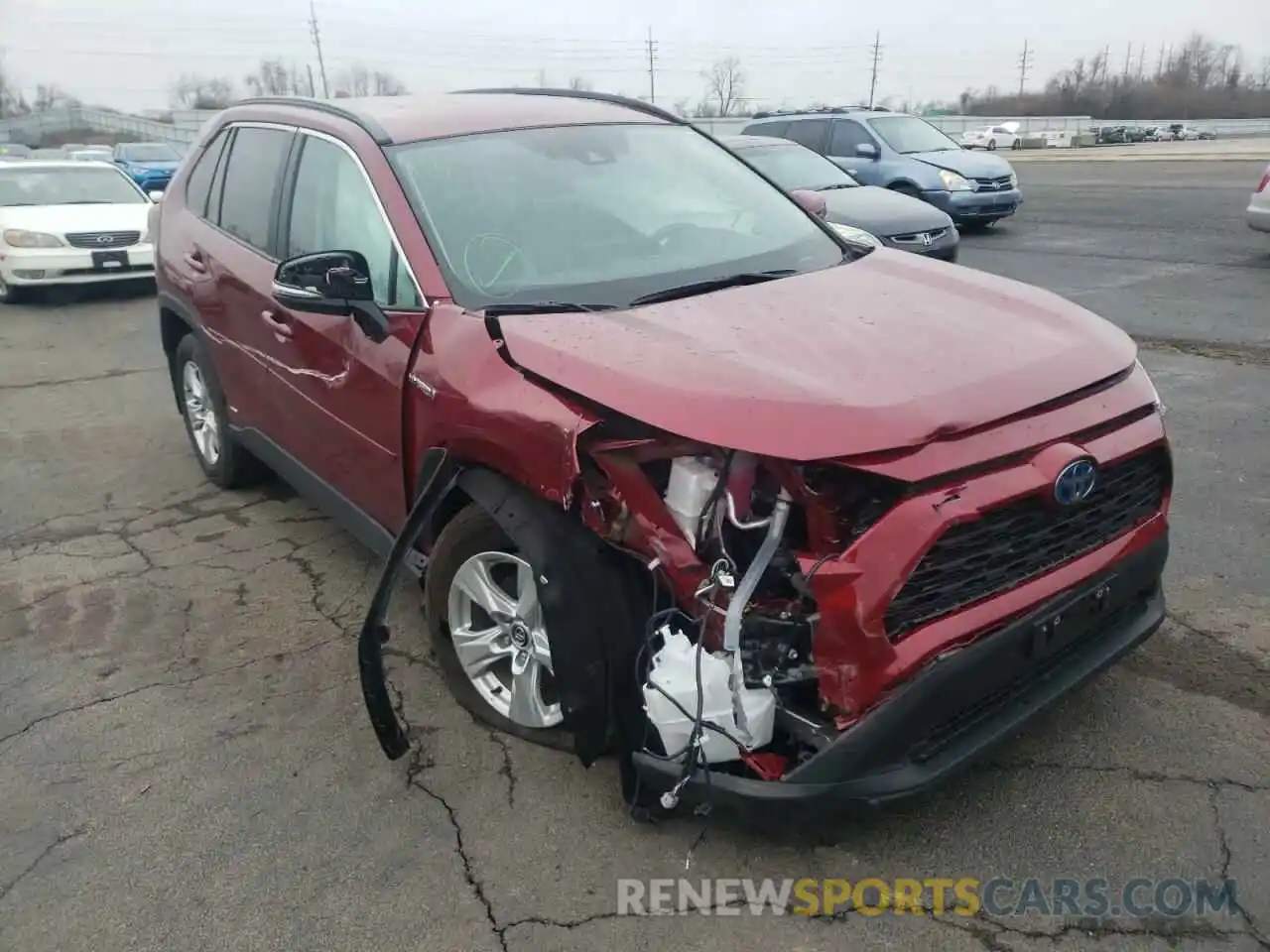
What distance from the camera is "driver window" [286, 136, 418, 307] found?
337cm

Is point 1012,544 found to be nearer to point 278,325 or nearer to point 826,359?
point 826,359

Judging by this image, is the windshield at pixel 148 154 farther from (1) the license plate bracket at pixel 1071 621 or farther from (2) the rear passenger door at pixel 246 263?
(1) the license plate bracket at pixel 1071 621

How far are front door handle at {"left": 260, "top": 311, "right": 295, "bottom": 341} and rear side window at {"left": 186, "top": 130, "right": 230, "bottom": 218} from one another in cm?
123

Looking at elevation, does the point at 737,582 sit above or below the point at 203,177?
below

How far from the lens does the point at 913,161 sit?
13547 mm

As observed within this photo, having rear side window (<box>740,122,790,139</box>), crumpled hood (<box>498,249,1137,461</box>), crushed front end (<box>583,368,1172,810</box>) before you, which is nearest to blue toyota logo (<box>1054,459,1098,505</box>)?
crushed front end (<box>583,368,1172,810</box>)

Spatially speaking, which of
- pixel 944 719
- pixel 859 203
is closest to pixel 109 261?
pixel 859 203

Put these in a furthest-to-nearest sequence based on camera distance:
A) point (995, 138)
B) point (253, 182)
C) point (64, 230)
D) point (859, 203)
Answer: point (995, 138), point (64, 230), point (859, 203), point (253, 182)

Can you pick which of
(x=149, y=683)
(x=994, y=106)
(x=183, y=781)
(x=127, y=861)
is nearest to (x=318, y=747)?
(x=183, y=781)

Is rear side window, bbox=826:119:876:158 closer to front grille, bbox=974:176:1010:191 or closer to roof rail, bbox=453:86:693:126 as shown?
front grille, bbox=974:176:1010:191

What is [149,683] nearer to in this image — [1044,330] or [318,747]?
[318,747]

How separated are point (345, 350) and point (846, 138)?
1203 cm

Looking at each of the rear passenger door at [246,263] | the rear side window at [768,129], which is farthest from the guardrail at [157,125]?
the rear passenger door at [246,263]

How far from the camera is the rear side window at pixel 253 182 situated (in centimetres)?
432
